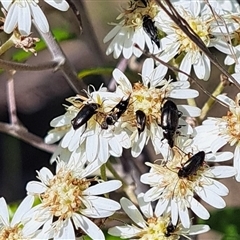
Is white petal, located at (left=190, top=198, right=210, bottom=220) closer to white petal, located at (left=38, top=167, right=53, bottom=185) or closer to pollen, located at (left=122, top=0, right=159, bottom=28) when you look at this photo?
white petal, located at (left=38, top=167, right=53, bottom=185)

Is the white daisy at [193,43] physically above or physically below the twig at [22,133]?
above

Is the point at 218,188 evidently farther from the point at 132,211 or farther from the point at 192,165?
the point at 132,211

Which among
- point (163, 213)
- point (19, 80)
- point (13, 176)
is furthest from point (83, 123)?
point (19, 80)

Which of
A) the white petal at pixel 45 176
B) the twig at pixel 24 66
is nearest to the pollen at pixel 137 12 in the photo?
the twig at pixel 24 66

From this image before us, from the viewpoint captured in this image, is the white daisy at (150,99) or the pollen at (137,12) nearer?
the white daisy at (150,99)

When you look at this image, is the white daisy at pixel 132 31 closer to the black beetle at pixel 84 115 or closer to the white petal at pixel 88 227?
the black beetle at pixel 84 115

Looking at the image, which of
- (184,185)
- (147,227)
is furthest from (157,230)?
(184,185)

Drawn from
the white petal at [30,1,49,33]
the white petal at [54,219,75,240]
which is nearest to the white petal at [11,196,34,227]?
the white petal at [54,219,75,240]
